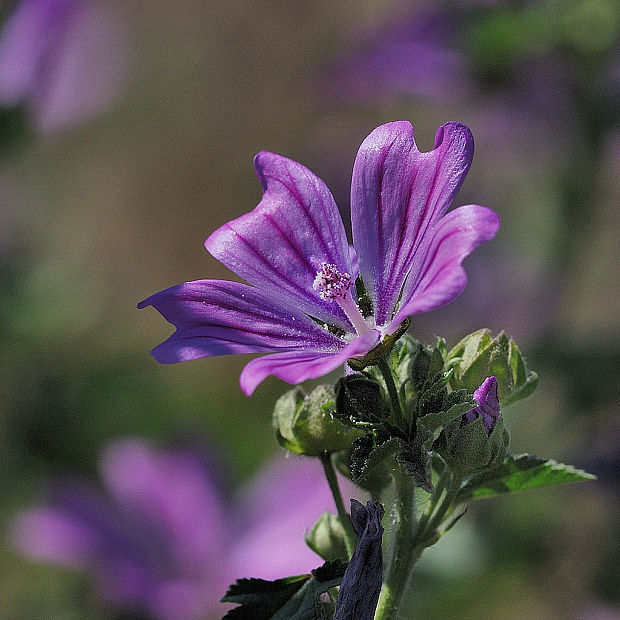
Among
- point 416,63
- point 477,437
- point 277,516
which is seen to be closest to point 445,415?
point 477,437

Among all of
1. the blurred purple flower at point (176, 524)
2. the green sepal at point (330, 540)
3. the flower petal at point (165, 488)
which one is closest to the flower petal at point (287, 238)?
the green sepal at point (330, 540)

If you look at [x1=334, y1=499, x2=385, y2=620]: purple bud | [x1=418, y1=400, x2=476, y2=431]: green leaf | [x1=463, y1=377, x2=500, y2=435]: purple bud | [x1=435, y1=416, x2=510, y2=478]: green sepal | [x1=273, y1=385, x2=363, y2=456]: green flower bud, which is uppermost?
[x1=273, y1=385, x2=363, y2=456]: green flower bud

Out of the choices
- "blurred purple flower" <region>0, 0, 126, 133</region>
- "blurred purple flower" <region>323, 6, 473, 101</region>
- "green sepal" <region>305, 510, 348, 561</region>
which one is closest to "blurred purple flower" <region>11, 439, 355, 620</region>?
"blurred purple flower" <region>0, 0, 126, 133</region>

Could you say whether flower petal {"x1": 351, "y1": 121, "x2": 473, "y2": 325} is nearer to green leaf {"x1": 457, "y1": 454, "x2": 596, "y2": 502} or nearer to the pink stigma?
the pink stigma

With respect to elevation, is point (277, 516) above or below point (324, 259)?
above

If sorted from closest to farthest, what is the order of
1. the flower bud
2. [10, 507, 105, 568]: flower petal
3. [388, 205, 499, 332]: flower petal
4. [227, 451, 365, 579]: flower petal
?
[388, 205, 499, 332]: flower petal
the flower bud
[10, 507, 105, 568]: flower petal
[227, 451, 365, 579]: flower petal

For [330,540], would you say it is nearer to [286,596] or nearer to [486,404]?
[286,596]

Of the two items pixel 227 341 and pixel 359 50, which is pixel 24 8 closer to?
pixel 359 50
